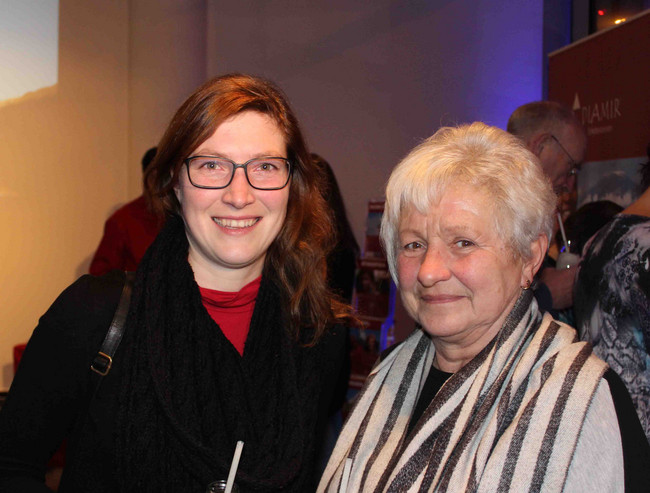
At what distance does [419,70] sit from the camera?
4.92 meters

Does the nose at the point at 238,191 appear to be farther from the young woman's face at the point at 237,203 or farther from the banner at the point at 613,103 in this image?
the banner at the point at 613,103

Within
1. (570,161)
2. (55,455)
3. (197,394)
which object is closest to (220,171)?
(197,394)

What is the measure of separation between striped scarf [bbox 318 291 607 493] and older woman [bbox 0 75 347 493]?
0.64 feet

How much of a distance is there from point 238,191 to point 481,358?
0.71 m

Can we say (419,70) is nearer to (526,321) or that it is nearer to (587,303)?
(587,303)

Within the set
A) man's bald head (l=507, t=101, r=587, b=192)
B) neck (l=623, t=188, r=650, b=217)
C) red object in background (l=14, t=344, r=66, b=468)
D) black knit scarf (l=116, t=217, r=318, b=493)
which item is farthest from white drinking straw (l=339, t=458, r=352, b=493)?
red object in background (l=14, t=344, r=66, b=468)

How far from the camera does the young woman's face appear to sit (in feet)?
5.06

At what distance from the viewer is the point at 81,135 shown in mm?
4793

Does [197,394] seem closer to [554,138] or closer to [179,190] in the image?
[179,190]

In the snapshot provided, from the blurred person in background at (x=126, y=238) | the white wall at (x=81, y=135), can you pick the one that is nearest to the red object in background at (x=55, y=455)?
the white wall at (x=81, y=135)

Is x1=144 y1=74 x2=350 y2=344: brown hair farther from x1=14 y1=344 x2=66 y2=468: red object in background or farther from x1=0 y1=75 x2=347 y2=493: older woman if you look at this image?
x1=14 y1=344 x2=66 y2=468: red object in background

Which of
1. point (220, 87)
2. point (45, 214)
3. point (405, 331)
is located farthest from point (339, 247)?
point (45, 214)

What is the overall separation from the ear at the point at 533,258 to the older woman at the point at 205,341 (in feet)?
1.94

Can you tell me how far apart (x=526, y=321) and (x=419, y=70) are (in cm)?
380
